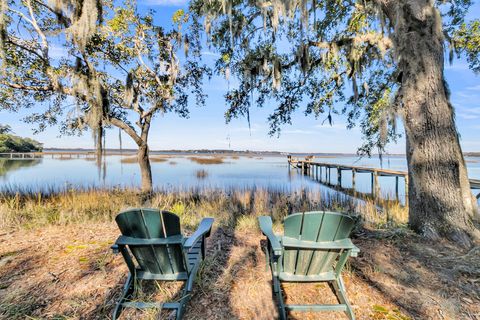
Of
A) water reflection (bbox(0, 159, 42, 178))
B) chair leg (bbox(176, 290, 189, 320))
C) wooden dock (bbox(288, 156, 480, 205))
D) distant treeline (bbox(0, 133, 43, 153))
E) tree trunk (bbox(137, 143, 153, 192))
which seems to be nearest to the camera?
chair leg (bbox(176, 290, 189, 320))

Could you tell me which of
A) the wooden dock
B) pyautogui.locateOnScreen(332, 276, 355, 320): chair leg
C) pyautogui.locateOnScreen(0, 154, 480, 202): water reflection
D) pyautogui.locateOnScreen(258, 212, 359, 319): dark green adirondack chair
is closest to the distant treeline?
pyautogui.locateOnScreen(0, 154, 480, 202): water reflection

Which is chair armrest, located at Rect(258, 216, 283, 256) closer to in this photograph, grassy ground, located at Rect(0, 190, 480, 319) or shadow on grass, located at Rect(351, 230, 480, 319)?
grassy ground, located at Rect(0, 190, 480, 319)

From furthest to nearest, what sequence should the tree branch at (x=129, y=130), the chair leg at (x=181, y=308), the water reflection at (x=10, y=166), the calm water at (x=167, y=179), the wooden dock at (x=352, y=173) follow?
the water reflection at (x=10, y=166), the calm water at (x=167, y=179), the wooden dock at (x=352, y=173), the tree branch at (x=129, y=130), the chair leg at (x=181, y=308)

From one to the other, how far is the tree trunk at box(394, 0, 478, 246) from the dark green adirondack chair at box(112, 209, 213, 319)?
10.2 feet

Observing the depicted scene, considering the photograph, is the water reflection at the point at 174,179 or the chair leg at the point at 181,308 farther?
the water reflection at the point at 174,179

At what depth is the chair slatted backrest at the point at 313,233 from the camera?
1.86 m

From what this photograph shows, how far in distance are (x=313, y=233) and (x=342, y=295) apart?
0.55 metres

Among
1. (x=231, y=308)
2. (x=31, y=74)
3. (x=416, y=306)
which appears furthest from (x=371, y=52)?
(x=31, y=74)

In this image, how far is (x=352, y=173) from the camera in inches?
544

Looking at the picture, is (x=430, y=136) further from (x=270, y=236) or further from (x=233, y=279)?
(x=233, y=279)

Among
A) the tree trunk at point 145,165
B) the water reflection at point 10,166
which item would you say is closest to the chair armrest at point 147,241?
the tree trunk at point 145,165

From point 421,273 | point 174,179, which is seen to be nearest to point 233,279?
point 421,273

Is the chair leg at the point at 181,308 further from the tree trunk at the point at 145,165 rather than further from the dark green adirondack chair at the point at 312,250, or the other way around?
the tree trunk at the point at 145,165

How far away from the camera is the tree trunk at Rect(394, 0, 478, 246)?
122 inches
